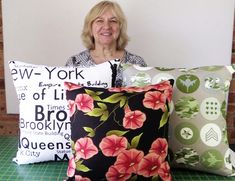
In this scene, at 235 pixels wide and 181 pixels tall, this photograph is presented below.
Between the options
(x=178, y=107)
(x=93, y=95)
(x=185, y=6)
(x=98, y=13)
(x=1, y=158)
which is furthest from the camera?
(x=185, y=6)

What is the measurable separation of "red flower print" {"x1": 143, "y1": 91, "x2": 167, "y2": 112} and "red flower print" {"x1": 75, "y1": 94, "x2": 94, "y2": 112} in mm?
165

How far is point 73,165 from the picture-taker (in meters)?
0.88

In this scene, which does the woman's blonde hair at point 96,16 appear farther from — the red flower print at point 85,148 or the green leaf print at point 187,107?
the red flower print at point 85,148

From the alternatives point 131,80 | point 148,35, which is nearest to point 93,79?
point 131,80

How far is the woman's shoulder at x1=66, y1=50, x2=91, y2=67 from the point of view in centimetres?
144

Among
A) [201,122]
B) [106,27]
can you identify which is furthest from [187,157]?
[106,27]

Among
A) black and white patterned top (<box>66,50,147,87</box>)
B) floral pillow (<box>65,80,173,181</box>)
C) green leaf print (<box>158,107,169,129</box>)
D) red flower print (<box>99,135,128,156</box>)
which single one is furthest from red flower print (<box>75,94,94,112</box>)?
black and white patterned top (<box>66,50,147,87</box>)

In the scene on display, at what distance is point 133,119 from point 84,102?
0.16 metres

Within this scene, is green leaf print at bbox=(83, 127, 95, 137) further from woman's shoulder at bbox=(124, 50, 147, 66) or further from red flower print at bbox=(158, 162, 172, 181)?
woman's shoulder at bbox=(124, 50, 147, 66)

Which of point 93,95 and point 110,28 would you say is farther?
point 110,28

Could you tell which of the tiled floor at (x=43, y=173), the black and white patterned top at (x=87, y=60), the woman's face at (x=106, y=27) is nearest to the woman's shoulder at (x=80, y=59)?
the black and white patterned top at (x=87, y=60)

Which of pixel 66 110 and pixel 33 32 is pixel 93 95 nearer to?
pixel 66 110

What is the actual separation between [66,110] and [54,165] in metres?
0.23

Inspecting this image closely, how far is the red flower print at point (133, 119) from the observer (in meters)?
0.85
